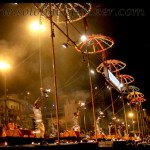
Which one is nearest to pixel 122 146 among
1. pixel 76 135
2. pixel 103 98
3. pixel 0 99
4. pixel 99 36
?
pixel 99 36

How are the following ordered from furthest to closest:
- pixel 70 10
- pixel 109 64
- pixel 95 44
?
pixel 109 64, pixel 95 44, pixel 70 10

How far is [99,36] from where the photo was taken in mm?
10422

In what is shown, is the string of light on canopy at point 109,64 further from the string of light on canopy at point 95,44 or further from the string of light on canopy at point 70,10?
the string of light on canopy at point 70,10

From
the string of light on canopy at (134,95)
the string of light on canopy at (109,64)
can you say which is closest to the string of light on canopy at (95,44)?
the string of light on canopy at (109,64)

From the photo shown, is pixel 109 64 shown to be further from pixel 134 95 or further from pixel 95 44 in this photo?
pixel 134 95

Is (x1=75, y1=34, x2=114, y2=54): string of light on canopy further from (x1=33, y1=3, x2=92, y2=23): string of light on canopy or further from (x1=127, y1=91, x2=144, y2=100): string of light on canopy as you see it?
(x1=127, y1=91, x2=144, y2=100): string of light on canopy

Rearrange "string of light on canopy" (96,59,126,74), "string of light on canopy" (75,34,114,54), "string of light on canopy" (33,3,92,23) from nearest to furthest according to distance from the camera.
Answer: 1. "string of light on canopy" (33,3,92,23)
2. "string of light on canopy" (75,34,114,54)
3. "string of light on canopy" (96,59,126,74)

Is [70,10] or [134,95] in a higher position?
[70,10]

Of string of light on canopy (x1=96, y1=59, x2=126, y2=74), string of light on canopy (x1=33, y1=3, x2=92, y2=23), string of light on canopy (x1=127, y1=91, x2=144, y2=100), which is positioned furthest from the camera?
string of light on canopy (x1=127, y1=91, x2=144, y2=100)

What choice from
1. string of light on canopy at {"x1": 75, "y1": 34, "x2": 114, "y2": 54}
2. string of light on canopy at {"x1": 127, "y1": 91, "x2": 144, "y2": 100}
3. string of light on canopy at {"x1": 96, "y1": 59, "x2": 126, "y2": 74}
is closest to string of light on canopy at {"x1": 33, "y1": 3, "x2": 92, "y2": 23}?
string of light on canopy at {"x1": 75, "y1": 34, "x2": 114, "y2": 54}

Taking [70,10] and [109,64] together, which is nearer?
[70,10]

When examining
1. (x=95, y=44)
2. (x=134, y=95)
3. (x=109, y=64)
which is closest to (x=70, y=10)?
(x=95, y=44)

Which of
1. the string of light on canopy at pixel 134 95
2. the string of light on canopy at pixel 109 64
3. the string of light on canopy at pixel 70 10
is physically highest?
the string of light on canopy at pixel 70 10

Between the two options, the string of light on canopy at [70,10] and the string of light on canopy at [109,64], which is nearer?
the string of light on canopy at [70,10]
